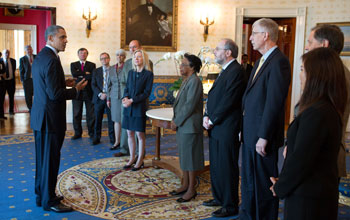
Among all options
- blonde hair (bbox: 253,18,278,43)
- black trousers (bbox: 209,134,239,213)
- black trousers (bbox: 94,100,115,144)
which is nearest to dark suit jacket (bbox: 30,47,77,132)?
black trousers (bbox: 209,134,239,213)

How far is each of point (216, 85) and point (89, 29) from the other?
5.56 m

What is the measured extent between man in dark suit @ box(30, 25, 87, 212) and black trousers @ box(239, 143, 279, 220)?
1.80 metres

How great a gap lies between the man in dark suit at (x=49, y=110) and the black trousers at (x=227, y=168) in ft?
5.05

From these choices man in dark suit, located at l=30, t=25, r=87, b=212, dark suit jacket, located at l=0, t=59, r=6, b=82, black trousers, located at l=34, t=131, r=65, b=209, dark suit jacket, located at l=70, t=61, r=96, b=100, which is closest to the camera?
man in dark suit, located at l=30, t=25, r=87, b=212

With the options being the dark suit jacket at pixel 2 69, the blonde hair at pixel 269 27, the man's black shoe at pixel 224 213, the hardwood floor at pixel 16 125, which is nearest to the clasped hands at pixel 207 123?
the man's black shoe at pixel 224 213

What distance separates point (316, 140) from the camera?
5.57 feet

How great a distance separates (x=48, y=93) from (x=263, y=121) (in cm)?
204

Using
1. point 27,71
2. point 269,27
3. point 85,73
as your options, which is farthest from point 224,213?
point 27,71

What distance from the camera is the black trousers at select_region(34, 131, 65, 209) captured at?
347cm

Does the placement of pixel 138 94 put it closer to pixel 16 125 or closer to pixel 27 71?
pixel 16 125

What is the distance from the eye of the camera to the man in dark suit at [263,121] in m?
2.67

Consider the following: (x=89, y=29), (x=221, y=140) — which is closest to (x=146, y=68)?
(x=221, y=140)

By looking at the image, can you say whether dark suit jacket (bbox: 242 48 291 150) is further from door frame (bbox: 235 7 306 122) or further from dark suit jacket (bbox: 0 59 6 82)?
dark suit jacket (bbox: 0 59 6 82)

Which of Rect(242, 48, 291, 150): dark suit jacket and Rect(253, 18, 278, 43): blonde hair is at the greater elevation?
Rect(253, 18, 278, 43): blonde hair
